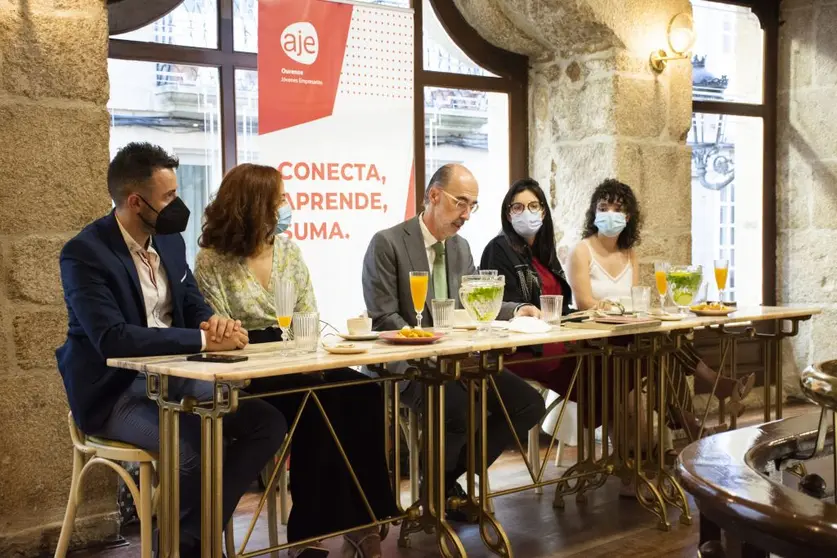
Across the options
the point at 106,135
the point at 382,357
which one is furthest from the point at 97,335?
the point at 106,135

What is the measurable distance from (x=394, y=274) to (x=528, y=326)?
0.65 meters

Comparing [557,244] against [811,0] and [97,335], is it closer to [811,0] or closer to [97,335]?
[811,0]

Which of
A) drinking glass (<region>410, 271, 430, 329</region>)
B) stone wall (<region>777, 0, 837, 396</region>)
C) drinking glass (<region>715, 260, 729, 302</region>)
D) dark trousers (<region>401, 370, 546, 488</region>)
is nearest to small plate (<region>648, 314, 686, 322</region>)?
Answer: drinking glass (<region>715, 260, 729, 302</region>)

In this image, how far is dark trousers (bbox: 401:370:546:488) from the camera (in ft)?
11.8

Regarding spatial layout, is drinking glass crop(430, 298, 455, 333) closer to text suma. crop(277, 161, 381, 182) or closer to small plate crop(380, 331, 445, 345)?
small plate crop(380, 331, 445, 345)

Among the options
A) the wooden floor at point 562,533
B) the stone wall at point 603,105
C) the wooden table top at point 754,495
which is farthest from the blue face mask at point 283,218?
the wooden table top at point 754,495

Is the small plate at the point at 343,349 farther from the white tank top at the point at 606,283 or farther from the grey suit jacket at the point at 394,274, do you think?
the white tank top at the point at 606,283

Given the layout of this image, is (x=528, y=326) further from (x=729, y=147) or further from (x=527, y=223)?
(x=729, y=147)

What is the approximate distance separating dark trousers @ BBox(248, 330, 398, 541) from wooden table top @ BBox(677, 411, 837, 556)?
1.96 metres

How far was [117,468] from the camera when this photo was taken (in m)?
2.76

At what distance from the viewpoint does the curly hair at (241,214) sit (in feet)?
10.9

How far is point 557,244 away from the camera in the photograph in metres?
5.37

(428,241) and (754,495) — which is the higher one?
(428,241)

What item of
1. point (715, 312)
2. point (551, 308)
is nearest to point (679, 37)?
point (715, 312)
